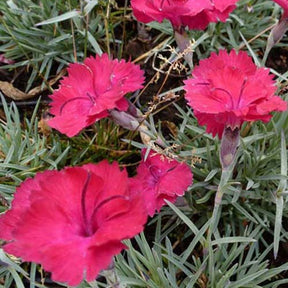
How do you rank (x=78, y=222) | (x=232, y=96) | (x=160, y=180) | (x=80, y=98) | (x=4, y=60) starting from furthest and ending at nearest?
(x=4, y=60)
(x=160, y=180)
(x=80, y=98)
(x=232, y=96)
(x=78, y=222)

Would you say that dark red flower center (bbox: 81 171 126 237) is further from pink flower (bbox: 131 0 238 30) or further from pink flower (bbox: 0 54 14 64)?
pink flower (bbox: 0 54 14 64)

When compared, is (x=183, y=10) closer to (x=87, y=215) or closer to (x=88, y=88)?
(x=88, y=88)

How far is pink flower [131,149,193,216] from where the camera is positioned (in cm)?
113

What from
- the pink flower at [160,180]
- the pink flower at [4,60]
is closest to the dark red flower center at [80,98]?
the pink flower at [160,180]

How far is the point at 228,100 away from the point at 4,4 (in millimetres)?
1252

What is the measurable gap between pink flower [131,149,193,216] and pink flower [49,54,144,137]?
0.17 meters

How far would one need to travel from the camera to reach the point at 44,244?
2.47 ft

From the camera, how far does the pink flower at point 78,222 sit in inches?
28.9

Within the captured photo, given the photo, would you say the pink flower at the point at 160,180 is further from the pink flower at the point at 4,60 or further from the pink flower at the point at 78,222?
the pink flower at the point at 4,60

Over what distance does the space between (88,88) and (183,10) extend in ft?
0.91

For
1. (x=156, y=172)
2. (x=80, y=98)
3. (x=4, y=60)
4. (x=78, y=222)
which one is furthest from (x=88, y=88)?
(x=4, y=60)

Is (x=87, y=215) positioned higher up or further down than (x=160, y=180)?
higher up

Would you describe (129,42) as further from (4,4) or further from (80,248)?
(80,248)

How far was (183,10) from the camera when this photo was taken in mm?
1124
